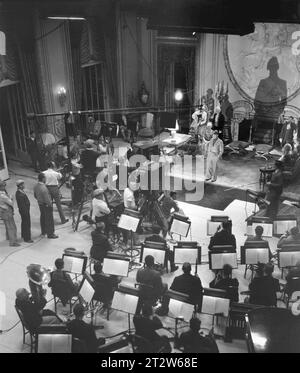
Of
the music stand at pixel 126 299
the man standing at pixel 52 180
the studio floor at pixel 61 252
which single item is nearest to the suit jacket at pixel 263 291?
the studio floor at pixel 61 252

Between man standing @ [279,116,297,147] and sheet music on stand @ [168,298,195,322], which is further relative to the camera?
man standing @ [279,116,297,147]

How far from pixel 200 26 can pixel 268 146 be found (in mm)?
9009

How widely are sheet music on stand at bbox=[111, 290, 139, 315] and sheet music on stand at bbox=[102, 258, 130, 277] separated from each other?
579mm

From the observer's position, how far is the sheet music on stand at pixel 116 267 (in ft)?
23.0

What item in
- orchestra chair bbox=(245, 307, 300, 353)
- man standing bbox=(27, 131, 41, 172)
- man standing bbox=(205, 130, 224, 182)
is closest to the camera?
orchestra chair bbox=(245, 307, 300, 353)

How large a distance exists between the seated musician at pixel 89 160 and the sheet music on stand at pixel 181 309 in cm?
533

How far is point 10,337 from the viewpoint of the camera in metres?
6.93

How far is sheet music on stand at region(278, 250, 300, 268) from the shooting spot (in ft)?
24.1

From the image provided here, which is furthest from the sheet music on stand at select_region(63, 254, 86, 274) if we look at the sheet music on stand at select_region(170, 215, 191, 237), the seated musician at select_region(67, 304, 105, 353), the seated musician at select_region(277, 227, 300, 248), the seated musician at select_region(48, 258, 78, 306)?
the seated musician at select_region(277, 227, 300, 248)

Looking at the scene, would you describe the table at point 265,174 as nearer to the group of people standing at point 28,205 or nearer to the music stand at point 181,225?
the music stand at point 181,225

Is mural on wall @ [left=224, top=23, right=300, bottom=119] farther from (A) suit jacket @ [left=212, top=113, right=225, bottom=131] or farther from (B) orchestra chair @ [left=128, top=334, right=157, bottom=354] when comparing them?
(B) orchestra chair @ [left=128, top=334, right=157, bottom=354]
